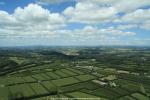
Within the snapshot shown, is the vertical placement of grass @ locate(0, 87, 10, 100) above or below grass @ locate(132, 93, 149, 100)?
below

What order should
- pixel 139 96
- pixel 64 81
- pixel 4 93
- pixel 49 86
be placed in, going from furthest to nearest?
pixel 64 81 < pixel 49 86 < pixel 4 93 < pixel 139 96

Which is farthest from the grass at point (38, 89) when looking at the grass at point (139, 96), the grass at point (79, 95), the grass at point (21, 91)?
the grass at point (139, 96)

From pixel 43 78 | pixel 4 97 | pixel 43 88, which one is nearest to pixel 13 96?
pixel 4 97

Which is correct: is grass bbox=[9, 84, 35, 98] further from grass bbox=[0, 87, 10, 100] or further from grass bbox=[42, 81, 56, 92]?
grass bbox=[42, 81, 56, 92]

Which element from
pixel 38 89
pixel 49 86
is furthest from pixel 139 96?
pixel 38 89

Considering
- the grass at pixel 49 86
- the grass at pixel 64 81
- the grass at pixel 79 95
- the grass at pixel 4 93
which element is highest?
the grass at pixel 64 81

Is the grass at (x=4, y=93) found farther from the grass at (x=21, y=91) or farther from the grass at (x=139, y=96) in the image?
the grass at (x=139, y=96)

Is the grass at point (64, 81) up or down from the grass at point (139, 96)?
up

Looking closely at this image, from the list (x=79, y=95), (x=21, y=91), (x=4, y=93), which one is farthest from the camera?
(x=21, y=91)

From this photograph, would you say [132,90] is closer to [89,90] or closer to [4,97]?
[89,90]

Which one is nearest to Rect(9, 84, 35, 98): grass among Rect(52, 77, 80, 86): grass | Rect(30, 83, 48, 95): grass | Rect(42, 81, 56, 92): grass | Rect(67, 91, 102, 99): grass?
Rect(30, 83, 48, 95): grass

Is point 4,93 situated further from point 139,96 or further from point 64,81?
point 139,96

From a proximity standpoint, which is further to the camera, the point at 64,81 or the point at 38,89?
the point at 64,81
